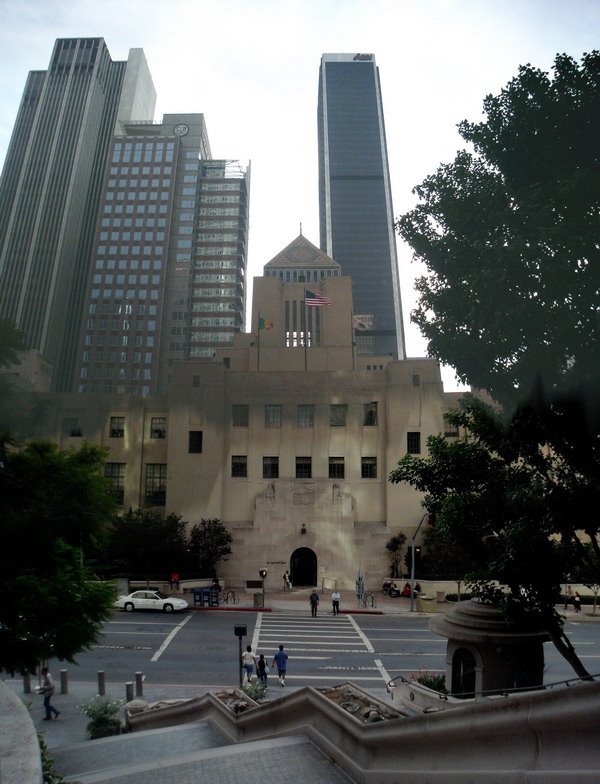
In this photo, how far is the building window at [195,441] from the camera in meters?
45.6

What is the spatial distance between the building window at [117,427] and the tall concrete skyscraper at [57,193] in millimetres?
65097

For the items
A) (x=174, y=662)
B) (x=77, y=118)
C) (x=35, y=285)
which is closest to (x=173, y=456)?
(x=174, y=662)

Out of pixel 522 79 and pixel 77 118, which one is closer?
pixel 522 79

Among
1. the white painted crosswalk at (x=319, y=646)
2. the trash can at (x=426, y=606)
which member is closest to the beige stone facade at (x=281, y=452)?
the trash can at (x=426, y=606)

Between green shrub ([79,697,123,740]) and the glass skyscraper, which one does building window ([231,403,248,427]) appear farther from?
the glass skyscraper

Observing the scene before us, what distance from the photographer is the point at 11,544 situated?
10.5 meters

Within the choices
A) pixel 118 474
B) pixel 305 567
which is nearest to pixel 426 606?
pixel 305 567

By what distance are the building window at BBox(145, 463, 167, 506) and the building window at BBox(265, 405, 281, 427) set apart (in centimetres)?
942

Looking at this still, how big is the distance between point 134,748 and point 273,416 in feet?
119

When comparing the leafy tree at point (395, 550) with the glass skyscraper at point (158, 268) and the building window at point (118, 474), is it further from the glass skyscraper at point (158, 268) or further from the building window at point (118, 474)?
the glass skyscraper at point (158, 268)

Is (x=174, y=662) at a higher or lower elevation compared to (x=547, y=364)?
lower

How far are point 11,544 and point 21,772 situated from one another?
655cm

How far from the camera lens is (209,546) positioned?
4088 cm

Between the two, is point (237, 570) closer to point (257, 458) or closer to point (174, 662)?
point (257, 458)
